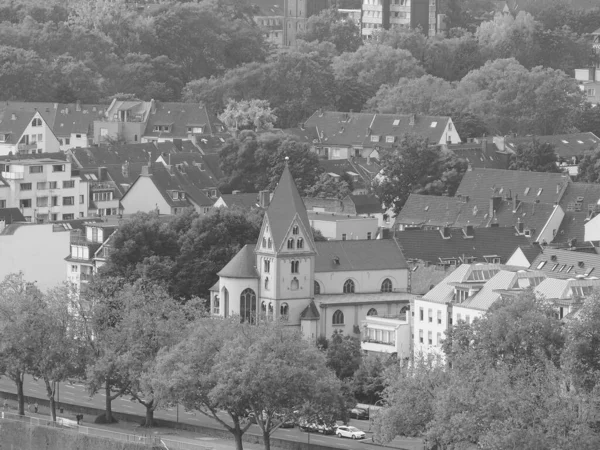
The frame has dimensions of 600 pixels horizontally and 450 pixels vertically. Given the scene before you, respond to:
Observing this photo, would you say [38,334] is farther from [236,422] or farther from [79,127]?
[79,127]

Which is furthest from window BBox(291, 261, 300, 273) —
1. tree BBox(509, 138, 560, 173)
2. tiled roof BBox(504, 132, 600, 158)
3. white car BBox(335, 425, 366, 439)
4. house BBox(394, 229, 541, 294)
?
tiled roof BBox(504, 132, 600, 158)

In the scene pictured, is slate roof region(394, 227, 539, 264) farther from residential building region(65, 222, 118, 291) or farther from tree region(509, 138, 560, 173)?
tree region(509, 138, 560, 173)

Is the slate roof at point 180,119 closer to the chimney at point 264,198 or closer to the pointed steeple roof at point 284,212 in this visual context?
the chimney at point 264,198

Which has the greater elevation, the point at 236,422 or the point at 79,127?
the point at 79,127

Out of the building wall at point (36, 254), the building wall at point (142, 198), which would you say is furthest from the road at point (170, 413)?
the building wall at point (142, 198)

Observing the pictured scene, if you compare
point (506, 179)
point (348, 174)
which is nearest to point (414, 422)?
point (506, 179)

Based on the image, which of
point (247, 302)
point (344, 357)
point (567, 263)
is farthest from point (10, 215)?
point (567, 263)
